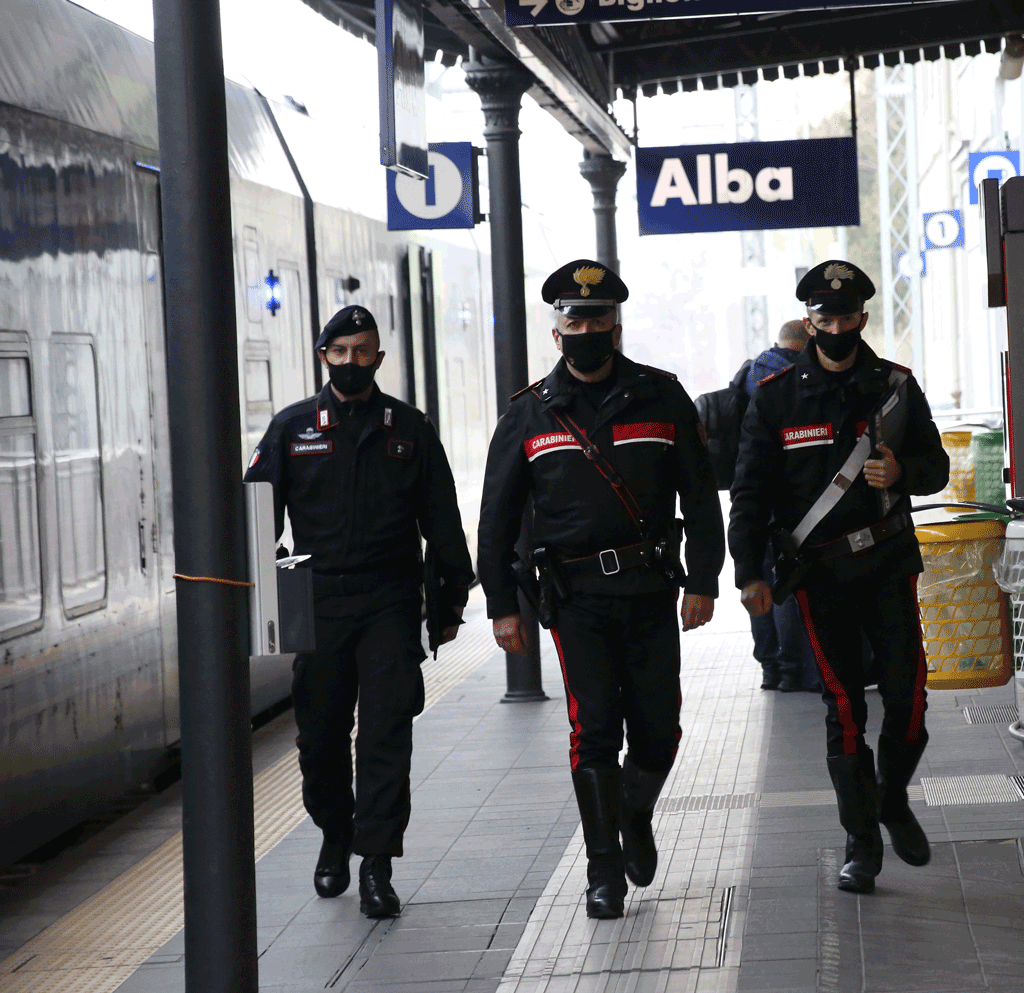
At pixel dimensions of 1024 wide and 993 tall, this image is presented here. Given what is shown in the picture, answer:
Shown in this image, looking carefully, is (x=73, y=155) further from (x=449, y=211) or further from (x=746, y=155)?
(x=746, y=155)

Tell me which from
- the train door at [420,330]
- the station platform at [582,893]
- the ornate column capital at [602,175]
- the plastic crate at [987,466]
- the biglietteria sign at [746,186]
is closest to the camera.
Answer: the station platform at [582,893]

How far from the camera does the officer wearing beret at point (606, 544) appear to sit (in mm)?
4684

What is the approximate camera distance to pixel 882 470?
468 centimetres

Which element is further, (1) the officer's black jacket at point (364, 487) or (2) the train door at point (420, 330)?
(2) the train door at point (420, 330)

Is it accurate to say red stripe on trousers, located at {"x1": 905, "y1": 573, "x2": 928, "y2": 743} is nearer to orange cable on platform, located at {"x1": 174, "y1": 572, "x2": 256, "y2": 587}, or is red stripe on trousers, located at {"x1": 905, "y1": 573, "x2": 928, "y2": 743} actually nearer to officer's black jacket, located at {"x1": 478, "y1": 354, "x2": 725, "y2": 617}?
officer's black jacket, located at {"x1": 478, "y1": 354, "x2": 725, "y2": 617}

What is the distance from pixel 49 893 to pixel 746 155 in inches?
242

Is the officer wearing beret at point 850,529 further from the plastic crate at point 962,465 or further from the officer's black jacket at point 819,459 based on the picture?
the plastic crate at point 962,465

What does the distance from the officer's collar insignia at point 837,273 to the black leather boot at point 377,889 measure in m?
2.20

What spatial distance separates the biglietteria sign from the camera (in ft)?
31.4

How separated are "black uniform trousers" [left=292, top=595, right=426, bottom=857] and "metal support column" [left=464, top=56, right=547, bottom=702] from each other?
3266 millimetres

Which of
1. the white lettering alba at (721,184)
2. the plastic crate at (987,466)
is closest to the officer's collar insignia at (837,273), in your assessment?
the white lettering alba at (721,184)

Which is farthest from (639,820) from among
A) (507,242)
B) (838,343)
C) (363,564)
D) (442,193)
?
(442,193)

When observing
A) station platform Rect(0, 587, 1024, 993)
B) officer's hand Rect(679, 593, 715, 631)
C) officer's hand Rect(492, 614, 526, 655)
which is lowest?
station platform Rect(0, 587, 1024, 993)

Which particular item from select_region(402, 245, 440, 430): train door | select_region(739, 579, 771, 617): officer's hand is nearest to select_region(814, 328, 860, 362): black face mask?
select_region(739, 579, 771, 617): officer's hand
